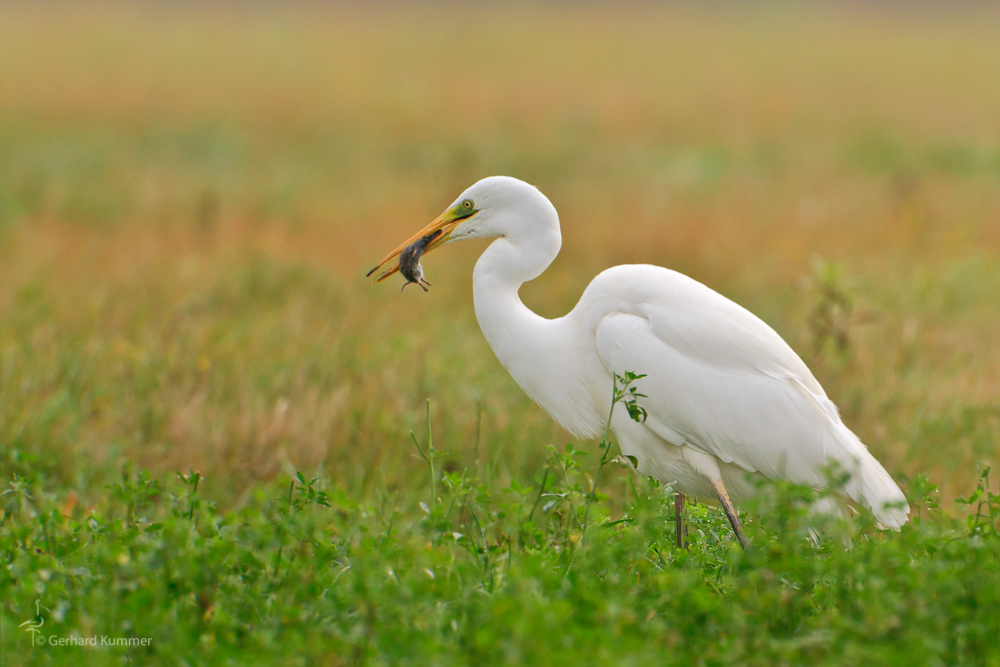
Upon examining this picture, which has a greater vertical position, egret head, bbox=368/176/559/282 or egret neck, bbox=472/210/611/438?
egret head, bbox=368/176/559/282

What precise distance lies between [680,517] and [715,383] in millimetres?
477

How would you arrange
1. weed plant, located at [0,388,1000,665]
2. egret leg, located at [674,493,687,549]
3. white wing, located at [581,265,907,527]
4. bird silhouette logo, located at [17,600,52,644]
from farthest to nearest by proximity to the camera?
white wing, located at [581,265,907,527]
egret leg, located at [674,493,687,549]
bird silhouette logo, located at [17,600,52,644]
weed plant, located at [0,388,1000,665]

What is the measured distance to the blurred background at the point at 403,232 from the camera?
4289 mm

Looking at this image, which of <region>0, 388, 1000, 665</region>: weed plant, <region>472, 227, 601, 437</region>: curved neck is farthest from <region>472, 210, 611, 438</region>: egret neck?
<region>0, 388, 1000, 665</region>: weed plant

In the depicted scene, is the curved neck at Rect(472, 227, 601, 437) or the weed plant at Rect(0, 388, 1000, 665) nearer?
the weed plant at Rect(0, 388, 1000, 665)

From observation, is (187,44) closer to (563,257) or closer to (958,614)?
(563,257)

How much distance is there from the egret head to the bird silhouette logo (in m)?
1.41

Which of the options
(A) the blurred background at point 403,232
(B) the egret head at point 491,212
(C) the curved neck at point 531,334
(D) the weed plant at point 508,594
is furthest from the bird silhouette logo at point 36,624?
(C) the curved neck at point 531,334

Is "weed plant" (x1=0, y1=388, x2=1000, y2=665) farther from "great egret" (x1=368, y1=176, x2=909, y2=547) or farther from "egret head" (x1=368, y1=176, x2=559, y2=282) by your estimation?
"egret head" (x1=368, y1=176, x2=559, y2=282)

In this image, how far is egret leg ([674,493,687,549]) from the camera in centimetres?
291

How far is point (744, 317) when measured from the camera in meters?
3.27

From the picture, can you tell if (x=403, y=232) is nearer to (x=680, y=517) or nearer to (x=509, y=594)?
(x=680, y=517)

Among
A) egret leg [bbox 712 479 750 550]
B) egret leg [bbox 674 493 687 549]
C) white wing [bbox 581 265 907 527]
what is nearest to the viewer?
egret leg [bbox 712 479 750 550]

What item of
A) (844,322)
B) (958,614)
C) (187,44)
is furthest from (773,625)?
(187,44)
